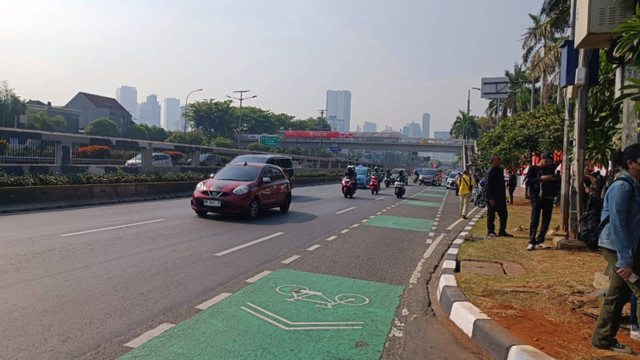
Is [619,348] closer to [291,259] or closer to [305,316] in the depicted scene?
[305,316]

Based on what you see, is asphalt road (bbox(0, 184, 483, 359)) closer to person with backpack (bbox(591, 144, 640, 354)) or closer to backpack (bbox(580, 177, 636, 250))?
person with backpack (bbox(591, 144, 640, 354))

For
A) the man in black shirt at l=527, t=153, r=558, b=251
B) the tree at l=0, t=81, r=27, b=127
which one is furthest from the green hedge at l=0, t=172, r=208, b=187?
the tree at l=0, t=81, r=27, b=127

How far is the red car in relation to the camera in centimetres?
1281

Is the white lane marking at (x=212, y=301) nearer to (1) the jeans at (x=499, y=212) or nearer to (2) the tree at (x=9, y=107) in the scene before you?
(1) the jeans at (x=499, y=212)

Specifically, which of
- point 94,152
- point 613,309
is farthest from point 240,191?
point 94,152

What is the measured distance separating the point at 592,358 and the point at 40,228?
10195 mm

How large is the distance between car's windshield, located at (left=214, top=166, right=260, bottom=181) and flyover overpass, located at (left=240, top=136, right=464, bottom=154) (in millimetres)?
71596

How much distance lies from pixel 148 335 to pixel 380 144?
88104 millimetres

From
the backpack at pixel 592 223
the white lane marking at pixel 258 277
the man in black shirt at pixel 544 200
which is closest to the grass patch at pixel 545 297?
the man in black shirt at pixel 544 200

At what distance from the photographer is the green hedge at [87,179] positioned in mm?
13680

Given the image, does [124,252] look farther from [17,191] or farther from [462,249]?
[17,191]

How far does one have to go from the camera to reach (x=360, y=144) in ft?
304

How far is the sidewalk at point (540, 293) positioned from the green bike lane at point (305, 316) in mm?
1068

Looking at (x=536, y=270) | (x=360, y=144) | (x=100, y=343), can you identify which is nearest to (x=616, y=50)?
(x=536, y=270)
